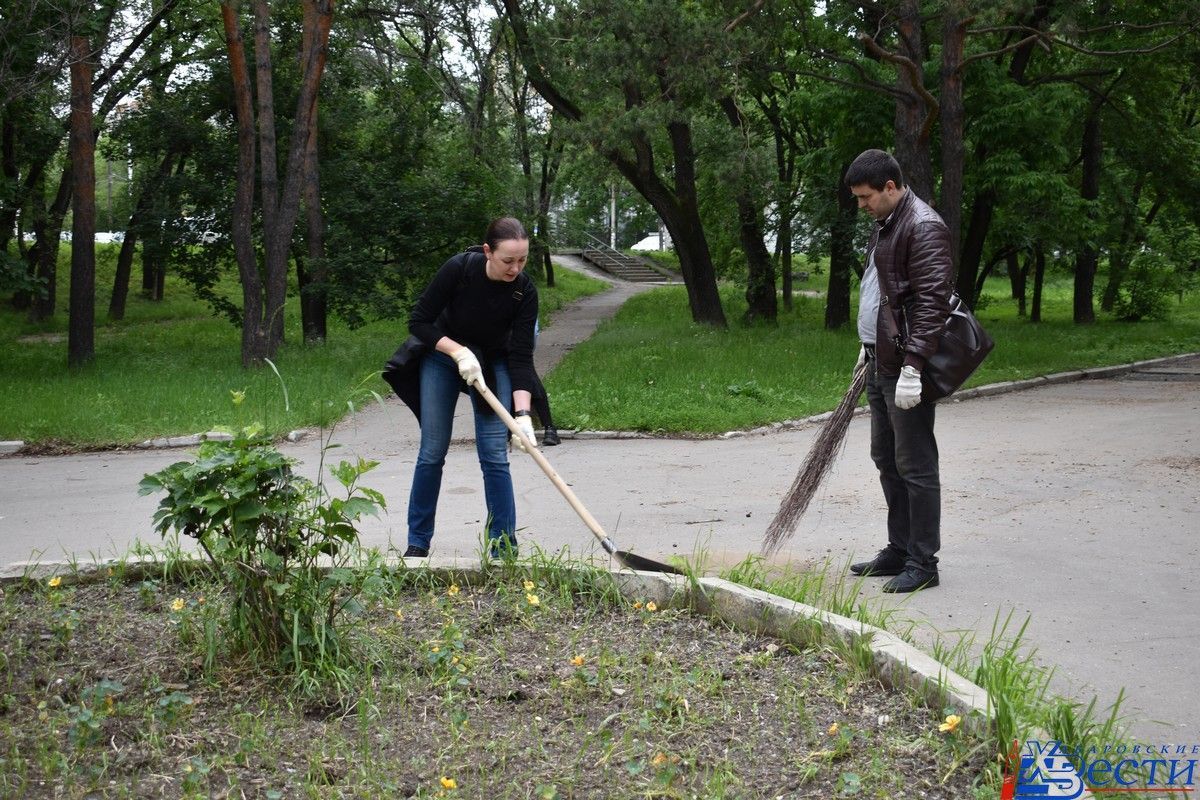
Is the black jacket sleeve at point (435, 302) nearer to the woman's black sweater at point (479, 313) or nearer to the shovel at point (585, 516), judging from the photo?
the woman's black sweater at point (479, 313)

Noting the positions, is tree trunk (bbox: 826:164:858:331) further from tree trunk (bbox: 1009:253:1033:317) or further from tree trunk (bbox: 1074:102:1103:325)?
tree trunk (bbox: 1009:253:1033:317)

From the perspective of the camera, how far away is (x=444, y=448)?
5844 mm

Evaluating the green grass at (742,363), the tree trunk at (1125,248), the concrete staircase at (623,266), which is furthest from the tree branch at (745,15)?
the concrete staircase at (623,266)

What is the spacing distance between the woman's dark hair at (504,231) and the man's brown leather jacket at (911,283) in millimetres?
1642

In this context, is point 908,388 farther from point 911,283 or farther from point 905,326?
point 911,283

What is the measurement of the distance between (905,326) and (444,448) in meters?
2.25

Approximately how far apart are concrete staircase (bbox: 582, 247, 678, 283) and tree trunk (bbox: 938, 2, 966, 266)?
3411 cm

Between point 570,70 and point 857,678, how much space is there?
13423mm

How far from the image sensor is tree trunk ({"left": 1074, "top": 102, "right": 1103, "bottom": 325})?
24.8 meters

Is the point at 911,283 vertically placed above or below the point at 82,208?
below

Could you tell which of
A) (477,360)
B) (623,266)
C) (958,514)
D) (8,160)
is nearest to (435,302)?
(477,360)

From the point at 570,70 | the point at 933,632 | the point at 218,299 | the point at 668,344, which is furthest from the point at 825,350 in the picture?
the point at 933,632

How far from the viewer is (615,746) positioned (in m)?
3.46

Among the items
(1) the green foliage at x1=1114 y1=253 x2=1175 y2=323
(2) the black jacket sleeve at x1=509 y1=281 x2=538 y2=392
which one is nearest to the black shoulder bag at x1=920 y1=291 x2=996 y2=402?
(2) the black jacket sleeve at x1=509 y1=281 x2=538 y2=392
